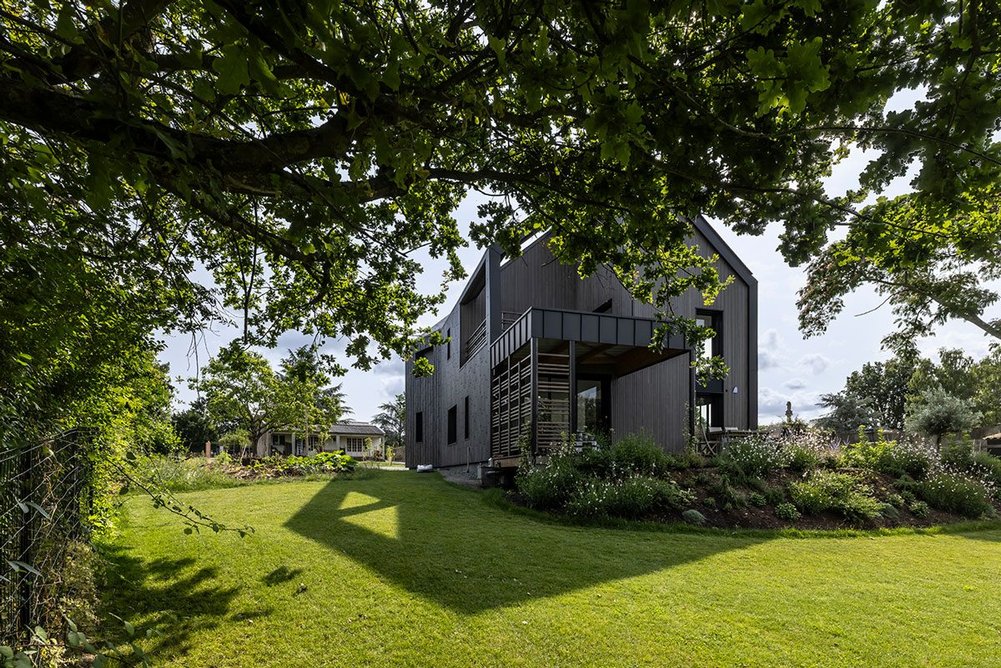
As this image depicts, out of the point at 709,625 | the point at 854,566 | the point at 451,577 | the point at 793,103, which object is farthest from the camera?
the point at 854,566

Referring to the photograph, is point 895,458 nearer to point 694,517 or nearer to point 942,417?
point 694,517

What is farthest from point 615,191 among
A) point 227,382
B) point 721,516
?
point 227,382

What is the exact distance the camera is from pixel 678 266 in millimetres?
6320

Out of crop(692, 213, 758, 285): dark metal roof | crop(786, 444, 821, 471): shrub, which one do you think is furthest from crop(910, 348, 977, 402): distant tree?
crop(786, 444, 821, 471): shrub

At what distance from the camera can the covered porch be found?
463 inches

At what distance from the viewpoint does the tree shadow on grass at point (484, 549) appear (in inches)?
194

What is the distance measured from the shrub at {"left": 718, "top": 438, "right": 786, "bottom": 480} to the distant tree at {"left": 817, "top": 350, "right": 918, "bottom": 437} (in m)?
34.3

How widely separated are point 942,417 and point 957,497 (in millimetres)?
16290

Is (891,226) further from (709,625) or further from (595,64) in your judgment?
(709,625)

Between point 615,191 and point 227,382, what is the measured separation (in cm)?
2507

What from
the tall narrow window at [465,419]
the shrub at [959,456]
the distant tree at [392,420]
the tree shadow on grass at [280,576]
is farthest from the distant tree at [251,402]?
the distant tree at [392,420]

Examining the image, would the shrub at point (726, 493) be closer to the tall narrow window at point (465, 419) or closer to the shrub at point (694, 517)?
→ the shrub at point (694, 517)

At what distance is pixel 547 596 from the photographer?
15.3 ft

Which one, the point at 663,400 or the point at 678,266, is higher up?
the point at 678,266
